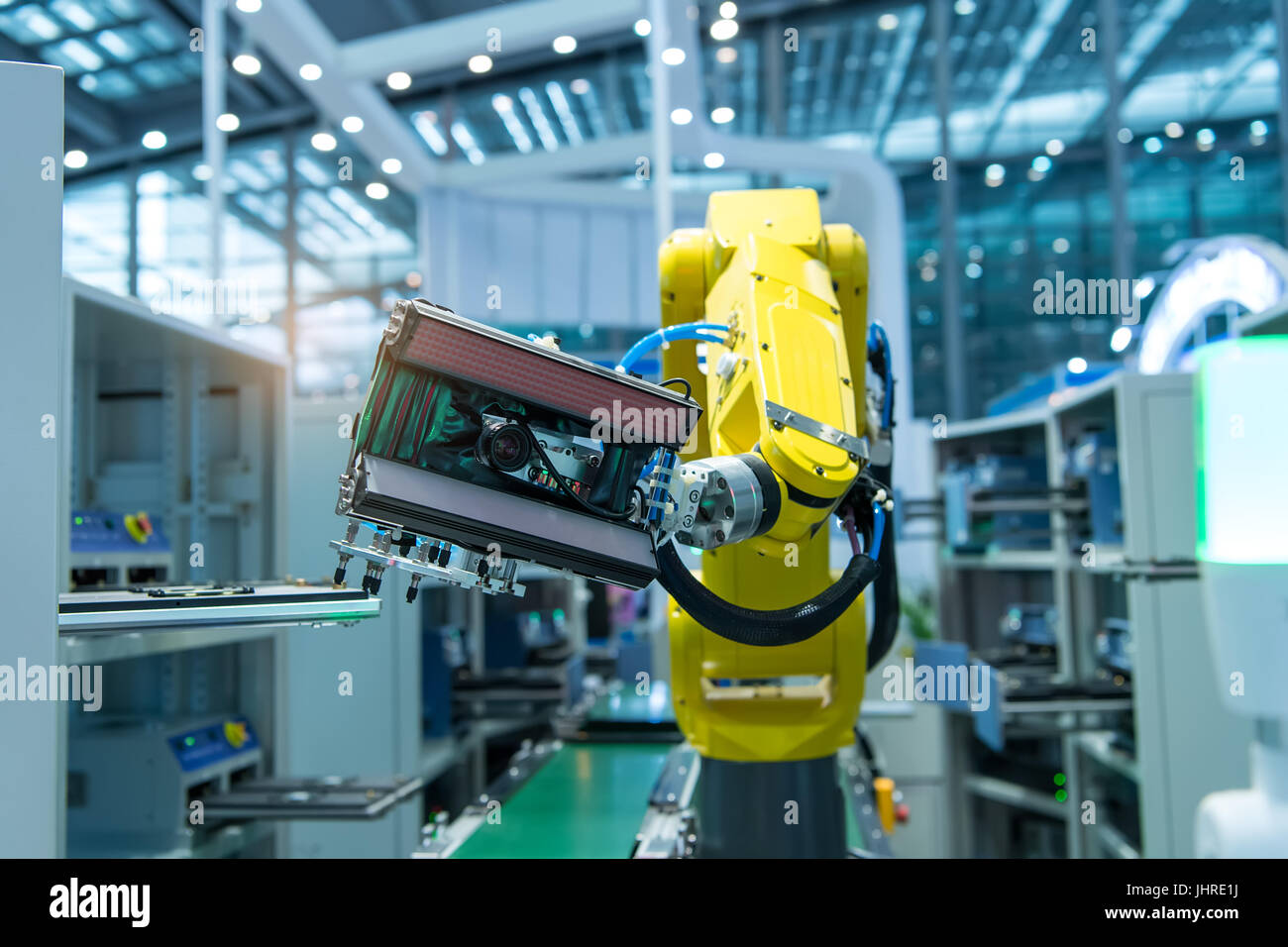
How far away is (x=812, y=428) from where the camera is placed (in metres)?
1.48

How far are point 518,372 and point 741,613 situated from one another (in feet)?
1.72

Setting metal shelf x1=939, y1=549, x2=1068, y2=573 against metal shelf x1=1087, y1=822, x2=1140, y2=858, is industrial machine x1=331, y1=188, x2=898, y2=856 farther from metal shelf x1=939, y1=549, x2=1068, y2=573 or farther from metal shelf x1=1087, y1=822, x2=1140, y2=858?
metal shelf x1=939, y1=549, x2=1068, y2=573

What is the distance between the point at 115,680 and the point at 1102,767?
4028 mm

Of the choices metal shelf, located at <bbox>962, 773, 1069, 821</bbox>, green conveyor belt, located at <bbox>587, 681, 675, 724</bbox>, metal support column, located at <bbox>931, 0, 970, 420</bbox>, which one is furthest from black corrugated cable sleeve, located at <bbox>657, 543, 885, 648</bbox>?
metal support column, located at <bbox>931, 0, 970, 420</bbox>

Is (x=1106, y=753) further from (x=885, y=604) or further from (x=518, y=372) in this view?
(x=518, y=372)

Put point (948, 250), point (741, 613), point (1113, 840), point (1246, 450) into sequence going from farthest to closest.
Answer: point (948, 250), point (1113, 840), point (1246, 450), point (741, 613)

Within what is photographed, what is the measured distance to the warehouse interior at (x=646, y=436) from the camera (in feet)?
4.57

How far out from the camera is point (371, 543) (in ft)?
4.16

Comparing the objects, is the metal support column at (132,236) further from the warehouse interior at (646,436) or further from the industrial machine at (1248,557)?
the industrial machine at (1248,557)

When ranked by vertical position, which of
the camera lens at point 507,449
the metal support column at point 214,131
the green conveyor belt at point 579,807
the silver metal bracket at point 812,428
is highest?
the metal support column at point 214,131

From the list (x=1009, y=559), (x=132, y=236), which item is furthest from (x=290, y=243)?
(x=1009, y=559)

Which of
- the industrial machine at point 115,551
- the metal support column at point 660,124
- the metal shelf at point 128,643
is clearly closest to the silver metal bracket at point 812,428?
the metal shelf at point 128,643
